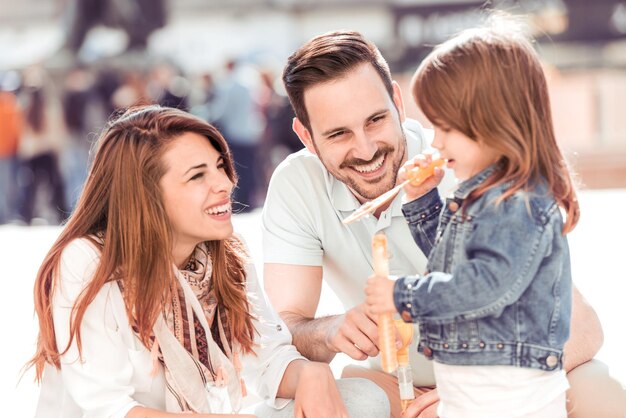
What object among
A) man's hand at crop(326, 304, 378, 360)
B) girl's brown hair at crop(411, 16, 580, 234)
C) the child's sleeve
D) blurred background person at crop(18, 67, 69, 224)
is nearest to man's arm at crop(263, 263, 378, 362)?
man's hand at crop(326, 304, 378, 360)

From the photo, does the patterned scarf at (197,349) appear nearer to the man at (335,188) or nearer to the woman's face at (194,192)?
the woman's face at (194,192)

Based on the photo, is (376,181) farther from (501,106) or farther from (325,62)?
(501,106)

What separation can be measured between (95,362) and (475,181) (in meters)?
1.11

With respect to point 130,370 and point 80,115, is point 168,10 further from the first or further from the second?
point 130,370

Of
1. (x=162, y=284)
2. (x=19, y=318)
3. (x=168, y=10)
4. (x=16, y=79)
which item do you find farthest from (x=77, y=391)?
(x=168, y=10)

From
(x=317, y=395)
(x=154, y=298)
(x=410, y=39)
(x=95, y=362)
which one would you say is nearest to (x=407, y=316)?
(x=317, y=395)

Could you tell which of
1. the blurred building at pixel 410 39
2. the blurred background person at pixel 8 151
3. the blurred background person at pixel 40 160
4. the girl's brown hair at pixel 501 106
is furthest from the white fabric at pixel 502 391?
the blurred building at pixel 410 39

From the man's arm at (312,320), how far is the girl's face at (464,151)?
55 centimetres

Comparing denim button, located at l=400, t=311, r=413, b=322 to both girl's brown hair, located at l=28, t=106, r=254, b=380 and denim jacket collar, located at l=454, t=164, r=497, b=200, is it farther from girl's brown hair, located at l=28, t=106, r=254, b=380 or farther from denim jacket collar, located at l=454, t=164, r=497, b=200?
girl's brown hair, located at l=28, t=106, r=254, b=380

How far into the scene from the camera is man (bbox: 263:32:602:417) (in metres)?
3.45

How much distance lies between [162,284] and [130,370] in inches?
9.5

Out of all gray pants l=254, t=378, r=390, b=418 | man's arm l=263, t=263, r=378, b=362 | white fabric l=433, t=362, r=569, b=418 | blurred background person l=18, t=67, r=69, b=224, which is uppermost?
white fabric l=433, t=362, r=569, b=418

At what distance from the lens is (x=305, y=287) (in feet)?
11.9

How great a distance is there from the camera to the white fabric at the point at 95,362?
9.53 feet
